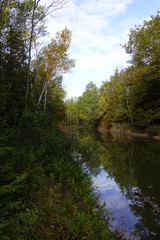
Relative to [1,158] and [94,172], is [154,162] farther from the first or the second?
[1,158]

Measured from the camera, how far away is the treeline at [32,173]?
133 inches

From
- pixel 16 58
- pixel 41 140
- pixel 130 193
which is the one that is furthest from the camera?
pixel 16 58

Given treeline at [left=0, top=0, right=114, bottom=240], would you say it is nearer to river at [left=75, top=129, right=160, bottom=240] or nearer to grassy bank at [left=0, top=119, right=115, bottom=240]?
grassy bank at [left=0, top=119, right=115, bottom=240]

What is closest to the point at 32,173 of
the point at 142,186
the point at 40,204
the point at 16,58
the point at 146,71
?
the point at 40,204

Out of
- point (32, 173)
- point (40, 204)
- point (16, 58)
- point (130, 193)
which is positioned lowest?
point (130, 193)

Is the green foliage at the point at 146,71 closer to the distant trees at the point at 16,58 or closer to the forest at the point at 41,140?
the forest at the point at 41,140

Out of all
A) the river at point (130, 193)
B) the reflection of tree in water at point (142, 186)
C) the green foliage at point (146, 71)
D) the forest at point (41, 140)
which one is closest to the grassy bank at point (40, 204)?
the forest at point (41, 140)

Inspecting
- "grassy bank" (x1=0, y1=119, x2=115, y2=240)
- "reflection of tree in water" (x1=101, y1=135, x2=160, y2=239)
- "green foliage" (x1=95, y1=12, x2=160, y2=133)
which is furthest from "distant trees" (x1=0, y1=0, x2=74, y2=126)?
"green foliage" (x1=95, y1=12, x2=160, y2=133)

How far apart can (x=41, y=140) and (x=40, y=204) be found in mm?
3519

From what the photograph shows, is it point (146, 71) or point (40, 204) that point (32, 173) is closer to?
point (40, 204)

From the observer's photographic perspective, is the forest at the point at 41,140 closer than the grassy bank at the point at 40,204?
No

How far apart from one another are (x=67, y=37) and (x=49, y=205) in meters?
17.7

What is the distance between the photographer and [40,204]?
14.3 feet

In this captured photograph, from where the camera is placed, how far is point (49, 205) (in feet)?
14.4
